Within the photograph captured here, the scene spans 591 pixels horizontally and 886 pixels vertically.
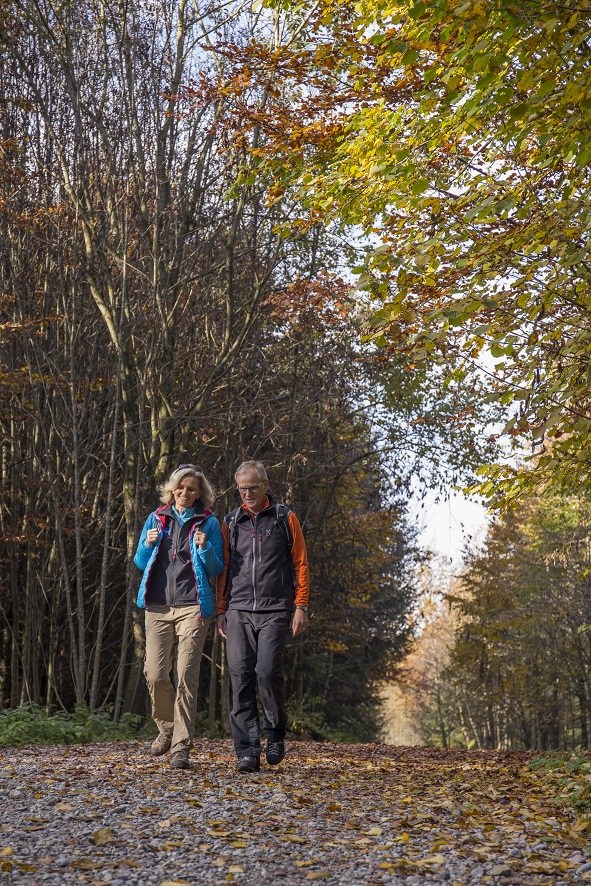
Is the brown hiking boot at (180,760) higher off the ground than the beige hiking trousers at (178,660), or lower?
lower

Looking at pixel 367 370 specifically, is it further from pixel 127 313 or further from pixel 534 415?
pixel 534 415

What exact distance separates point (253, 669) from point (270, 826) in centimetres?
193

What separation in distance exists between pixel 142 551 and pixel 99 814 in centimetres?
228

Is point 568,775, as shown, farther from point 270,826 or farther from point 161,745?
point 270,826

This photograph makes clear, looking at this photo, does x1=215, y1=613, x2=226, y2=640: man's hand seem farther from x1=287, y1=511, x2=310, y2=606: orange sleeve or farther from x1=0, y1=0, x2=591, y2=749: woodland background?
x1=0, y1=0, x2=591, y2=749: woodland background

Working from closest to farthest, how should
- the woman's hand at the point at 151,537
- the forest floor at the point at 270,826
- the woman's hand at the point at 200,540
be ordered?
1. the forest floor at the point at 270,826
2. the woman's hand at the point at 200,540
3. the woman's hand at the point at 151,537

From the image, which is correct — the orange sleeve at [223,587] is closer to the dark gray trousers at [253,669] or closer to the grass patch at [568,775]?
the dark gray trousers at [253,669]

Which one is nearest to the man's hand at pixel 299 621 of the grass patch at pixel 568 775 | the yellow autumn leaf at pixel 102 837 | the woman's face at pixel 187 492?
the woman's face at pixel 187 492

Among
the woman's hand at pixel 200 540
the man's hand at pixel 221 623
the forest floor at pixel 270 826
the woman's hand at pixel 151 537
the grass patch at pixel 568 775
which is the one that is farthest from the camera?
the man's hand at pixel 221 623

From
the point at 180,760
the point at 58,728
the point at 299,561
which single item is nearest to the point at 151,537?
the point at 299,561

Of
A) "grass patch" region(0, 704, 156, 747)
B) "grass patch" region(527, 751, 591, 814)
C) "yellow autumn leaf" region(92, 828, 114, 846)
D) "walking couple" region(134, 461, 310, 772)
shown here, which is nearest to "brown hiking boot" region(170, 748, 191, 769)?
"walking couple" region(134, 461, 310, 772)

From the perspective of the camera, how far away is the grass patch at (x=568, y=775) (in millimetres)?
5746

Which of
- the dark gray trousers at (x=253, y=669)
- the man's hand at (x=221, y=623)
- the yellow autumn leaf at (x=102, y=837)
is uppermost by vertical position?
the man's hand at (x=221, y=623)

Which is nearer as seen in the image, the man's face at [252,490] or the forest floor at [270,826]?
the forest floor at [270,826]
